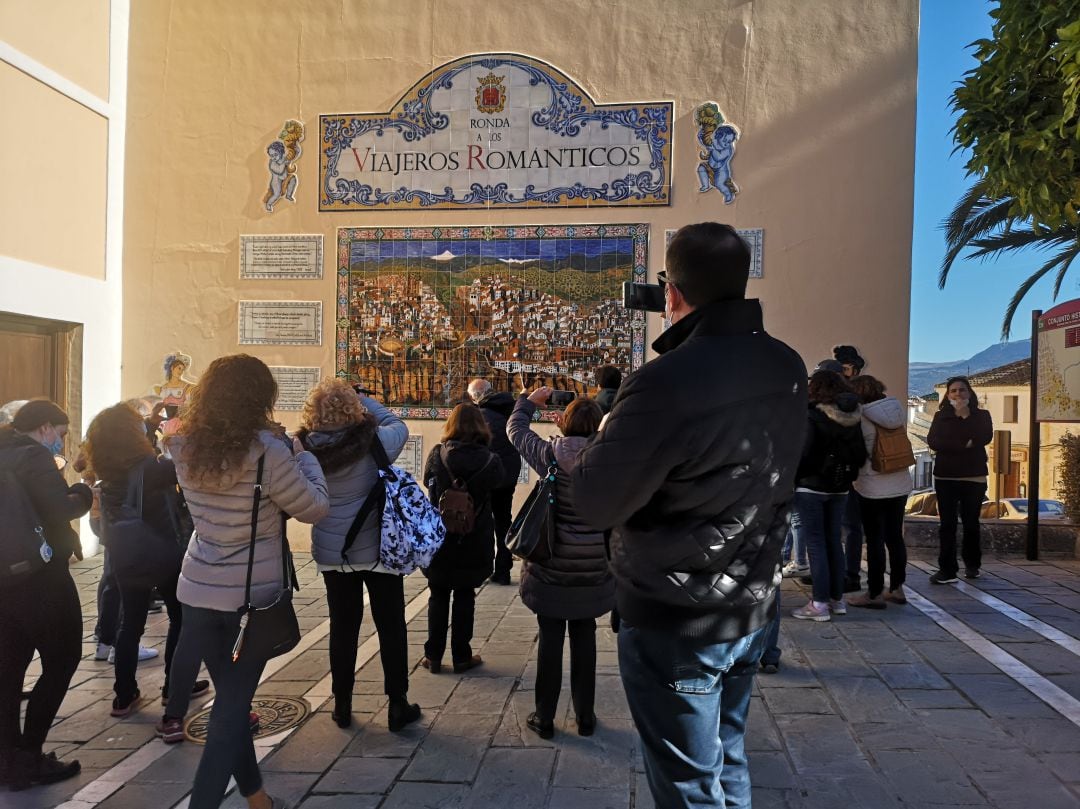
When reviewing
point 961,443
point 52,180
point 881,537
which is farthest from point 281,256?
point 961,443

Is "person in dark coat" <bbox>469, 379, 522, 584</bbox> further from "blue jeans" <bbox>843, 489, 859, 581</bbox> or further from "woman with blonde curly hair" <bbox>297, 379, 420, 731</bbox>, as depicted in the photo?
"blue jeans" <bbox>843, 489, 859, 581</bbox>

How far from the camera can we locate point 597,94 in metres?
8.00

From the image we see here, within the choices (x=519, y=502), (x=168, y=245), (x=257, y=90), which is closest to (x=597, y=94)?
(x=257, y=90)

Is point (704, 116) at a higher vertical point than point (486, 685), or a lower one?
higher

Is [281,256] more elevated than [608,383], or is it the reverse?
[281,256]

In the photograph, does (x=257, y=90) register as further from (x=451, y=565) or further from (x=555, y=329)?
(x=451, y=565)

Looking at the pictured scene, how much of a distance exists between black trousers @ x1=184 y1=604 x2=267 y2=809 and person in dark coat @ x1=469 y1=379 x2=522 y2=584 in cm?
356

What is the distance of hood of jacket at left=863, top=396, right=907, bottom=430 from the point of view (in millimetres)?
5932

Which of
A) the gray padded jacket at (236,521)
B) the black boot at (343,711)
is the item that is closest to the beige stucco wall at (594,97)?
the black boot at (343,711)

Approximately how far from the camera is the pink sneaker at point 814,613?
573 cm

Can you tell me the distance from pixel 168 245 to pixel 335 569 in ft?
19.5

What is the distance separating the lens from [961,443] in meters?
6.67

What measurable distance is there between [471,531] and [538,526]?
105cm

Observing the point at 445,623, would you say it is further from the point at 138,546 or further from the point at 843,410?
the point at 843,410
